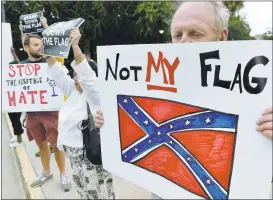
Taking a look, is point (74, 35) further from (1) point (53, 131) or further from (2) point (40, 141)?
(2) point (40, 141)

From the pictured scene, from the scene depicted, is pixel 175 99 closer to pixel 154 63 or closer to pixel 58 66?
pixel 154 63

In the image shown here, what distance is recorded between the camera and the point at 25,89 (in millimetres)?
2150

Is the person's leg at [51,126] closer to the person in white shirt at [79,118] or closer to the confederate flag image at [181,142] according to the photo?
the person in white shirt at [79,118]

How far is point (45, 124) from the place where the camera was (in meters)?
2.15

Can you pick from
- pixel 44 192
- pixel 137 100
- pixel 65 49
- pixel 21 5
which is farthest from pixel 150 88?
pixel 44 192

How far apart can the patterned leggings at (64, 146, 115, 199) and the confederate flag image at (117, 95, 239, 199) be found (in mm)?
→ 724

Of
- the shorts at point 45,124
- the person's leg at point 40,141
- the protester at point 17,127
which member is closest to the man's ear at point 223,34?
A: the shorts at point 45,124

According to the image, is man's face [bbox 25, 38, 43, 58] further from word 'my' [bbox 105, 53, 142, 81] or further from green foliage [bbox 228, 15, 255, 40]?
green foliage [bbox 228, 15, 255, 40]

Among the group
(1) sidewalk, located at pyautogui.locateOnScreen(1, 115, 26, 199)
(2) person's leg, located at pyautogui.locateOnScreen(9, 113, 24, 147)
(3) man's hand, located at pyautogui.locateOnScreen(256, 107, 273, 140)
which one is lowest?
(1) sidewalk, located at pyautogui.locateOnScreen(1, 115, 26, 199)

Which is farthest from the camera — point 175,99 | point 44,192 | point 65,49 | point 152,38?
point 44,192

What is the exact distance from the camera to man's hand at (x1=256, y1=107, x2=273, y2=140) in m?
0.68

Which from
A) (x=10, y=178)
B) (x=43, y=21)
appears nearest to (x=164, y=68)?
(x=43, y=21)

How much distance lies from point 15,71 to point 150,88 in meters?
1.43

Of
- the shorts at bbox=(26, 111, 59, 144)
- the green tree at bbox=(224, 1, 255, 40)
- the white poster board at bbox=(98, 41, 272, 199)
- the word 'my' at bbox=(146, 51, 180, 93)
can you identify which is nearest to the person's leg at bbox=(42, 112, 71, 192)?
the shorts at bbox=(26, 111, 59, 144)
